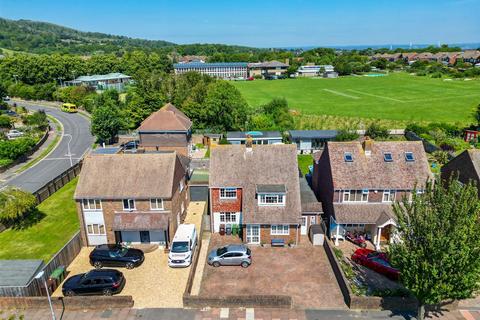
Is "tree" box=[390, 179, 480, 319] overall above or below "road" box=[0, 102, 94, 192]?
above

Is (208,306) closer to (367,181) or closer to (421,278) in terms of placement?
(421,278)

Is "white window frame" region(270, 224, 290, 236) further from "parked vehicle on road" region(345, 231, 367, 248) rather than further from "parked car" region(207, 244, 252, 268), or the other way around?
"parked vehicle on road" region(345, 231, 367, 248)

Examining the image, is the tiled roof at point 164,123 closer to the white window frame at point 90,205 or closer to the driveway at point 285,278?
the white window frame at point 90,205

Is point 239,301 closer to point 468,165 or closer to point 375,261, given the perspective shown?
point 375,261

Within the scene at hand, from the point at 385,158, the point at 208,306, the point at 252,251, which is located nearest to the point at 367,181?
the point at 385,158

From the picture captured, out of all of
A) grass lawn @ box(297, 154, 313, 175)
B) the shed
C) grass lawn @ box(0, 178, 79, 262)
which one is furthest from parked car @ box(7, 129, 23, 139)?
grass lawn @ box(297, 154, 313, 175)

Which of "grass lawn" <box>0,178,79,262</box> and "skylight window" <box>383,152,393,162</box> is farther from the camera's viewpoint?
"skylight window" <box>383,152,393,162</box>

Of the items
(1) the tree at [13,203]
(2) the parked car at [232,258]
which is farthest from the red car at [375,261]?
(1) the tree at [13,203]
